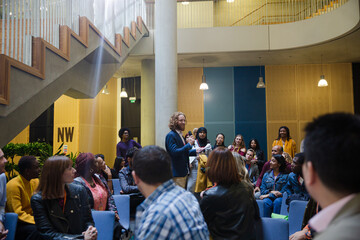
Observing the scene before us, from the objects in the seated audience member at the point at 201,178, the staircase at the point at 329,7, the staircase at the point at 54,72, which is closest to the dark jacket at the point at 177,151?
the seated audience member at the point at 201,178

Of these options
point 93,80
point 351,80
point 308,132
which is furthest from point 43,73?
point 351,80

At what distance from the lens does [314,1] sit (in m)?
9.95

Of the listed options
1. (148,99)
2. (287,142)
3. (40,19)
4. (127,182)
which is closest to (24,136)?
(148,99)

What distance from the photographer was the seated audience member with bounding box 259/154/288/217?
462cm

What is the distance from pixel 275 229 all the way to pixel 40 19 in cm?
369

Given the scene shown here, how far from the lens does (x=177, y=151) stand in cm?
451

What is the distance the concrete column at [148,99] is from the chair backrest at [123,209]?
582 cm

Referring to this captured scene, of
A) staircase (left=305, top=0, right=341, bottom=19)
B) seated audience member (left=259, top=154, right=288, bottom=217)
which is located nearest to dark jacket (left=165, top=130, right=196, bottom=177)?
seated audience member (left=259, top=154, right=288, bottom=217)

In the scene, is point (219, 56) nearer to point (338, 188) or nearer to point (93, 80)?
point (93, 80)

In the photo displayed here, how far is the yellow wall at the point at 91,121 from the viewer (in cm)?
1048

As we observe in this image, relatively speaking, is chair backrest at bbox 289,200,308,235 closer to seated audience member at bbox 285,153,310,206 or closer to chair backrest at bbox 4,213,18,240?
seated audience member at bbox 285,153,310,206

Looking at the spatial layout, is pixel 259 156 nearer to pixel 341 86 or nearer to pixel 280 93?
pixel 280 93

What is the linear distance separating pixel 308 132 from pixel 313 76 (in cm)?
1076

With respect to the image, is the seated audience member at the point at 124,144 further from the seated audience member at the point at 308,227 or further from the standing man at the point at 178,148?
the seated audience member at the point at 308,227
